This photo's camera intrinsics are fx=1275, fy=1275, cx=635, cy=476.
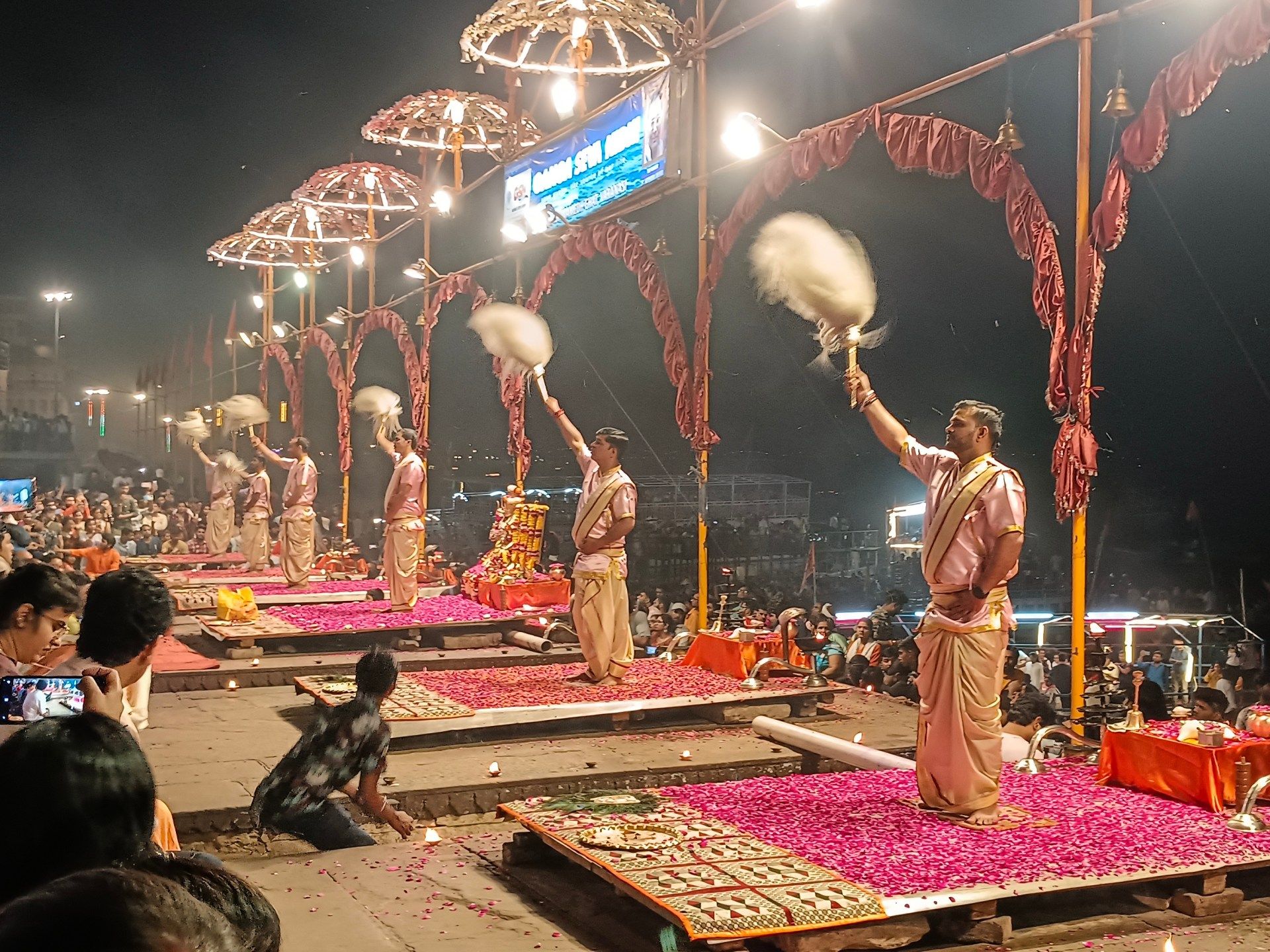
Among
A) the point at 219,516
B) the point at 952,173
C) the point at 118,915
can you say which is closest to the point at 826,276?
the point at 952,173

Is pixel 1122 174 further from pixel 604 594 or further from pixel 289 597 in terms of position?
pixel 289 597

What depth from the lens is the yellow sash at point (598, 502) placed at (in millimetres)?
9594

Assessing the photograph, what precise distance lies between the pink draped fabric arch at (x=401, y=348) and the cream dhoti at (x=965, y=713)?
12561 millimetres

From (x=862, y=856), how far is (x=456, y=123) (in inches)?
456

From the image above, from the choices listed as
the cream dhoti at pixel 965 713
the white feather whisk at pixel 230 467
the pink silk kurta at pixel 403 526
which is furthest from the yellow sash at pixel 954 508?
the white feather whisk at pixel 230 467

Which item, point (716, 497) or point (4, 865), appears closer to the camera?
point (4, 865)

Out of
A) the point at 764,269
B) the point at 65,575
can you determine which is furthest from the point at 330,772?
the point at 764,269

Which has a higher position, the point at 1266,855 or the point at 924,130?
the point at 924,130

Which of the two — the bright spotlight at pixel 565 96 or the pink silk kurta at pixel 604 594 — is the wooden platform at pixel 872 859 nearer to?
the pink silk kurta at pixel 604 594

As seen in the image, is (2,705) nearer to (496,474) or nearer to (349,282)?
(349,282)

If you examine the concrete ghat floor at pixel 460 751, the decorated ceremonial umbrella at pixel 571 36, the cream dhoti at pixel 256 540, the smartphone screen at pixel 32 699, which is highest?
the decorated ceremonial umbrella at pixel 571 36

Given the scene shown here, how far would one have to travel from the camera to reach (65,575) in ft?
14.8

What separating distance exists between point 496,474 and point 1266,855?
1919 cm

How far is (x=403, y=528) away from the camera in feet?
43.7
